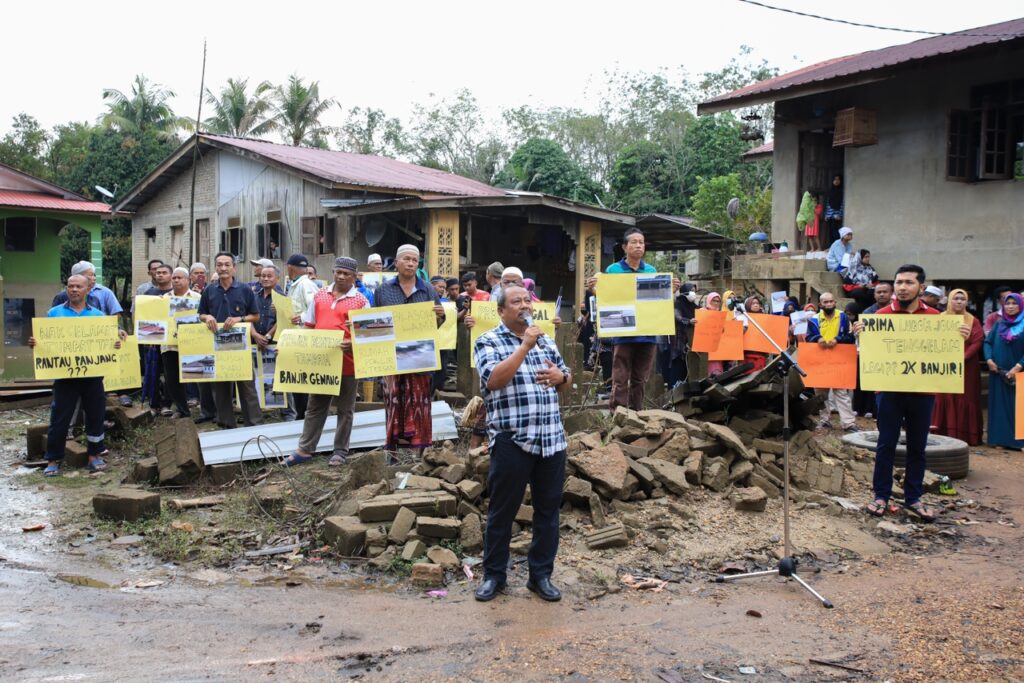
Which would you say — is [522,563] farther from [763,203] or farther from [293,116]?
[293,116]

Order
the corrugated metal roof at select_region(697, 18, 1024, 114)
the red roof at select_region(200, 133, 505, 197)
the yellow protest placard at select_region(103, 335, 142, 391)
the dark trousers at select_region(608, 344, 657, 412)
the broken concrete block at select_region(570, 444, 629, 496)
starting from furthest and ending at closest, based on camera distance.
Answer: the red roof at select_region(200, 133, 505, 197), the corrugated metal roof at select_region(697, 18, 1024, 114), the yellow protest placard at select_region(103, 335, 142, 391), the dark trousers at select_region(608, 344, 657, 412), the broken concrete block at select_region(570, 444, 629, 496)

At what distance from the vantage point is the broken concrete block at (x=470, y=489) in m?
6.44

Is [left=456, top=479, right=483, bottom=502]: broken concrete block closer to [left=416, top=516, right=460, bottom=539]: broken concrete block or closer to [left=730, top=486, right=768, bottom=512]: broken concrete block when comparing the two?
[left=416, top=516, right=460, bottom=539]: broken concrete block

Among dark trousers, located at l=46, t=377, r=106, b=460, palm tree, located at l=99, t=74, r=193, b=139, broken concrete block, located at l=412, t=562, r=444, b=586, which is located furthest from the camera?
palm tree, located at l=99, t=74, r=193, b=139

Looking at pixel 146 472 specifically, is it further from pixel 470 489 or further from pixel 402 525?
pixel 470 489

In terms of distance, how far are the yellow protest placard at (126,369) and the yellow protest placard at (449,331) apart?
11.2ft

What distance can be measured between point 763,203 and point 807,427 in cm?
2048

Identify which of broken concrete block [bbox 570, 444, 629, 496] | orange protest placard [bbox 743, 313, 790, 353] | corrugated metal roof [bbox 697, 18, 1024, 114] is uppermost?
corrugated metal roof [bbox 697, 18, 1024, 114]

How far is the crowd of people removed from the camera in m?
5.12

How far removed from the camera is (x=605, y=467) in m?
6.75

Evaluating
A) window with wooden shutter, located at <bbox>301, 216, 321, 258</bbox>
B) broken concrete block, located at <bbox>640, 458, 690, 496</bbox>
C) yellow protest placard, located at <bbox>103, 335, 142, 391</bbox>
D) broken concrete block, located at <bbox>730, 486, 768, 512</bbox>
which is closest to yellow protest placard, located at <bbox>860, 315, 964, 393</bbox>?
broken concrete block, located at <bbox>730, 486, 768, 512</bbox>

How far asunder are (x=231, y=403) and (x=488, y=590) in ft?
18.6

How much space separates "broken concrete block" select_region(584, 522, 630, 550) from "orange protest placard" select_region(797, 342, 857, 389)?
3708mm

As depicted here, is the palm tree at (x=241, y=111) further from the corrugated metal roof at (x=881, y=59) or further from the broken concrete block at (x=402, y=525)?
the broken concrete block at (x=402, y=525)
